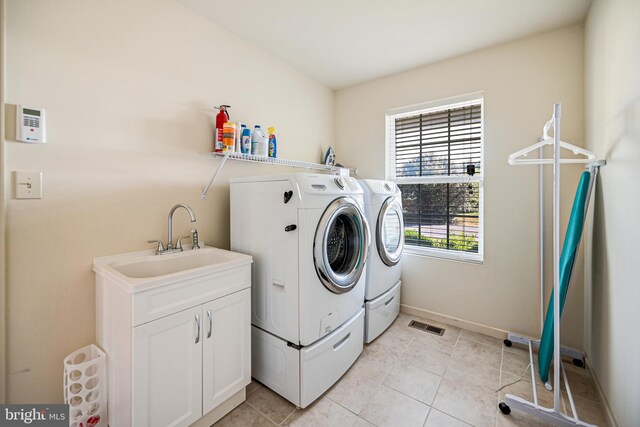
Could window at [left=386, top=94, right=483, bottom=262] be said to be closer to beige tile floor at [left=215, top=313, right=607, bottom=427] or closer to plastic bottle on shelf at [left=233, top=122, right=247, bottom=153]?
beige tile floor at [left=215, top=313, right=607, bottom=427]

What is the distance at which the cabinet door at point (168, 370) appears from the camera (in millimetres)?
1158

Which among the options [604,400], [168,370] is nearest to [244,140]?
[168,370]

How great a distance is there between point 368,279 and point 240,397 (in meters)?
1.21

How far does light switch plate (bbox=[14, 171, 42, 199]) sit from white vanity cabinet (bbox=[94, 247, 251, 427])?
1.45 feet

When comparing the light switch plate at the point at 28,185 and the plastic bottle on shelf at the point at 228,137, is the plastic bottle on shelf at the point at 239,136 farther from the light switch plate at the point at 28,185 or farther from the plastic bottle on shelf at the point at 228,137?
the light switch plate at the point at 28,185

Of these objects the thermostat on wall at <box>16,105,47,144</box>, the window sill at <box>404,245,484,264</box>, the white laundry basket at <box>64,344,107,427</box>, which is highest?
the thermostat on wall at <box>16,105,47,144</box>

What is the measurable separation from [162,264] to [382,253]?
1641mm

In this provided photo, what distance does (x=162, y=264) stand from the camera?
1.65m

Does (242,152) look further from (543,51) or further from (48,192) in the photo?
(543,51)

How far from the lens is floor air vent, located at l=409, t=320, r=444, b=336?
2.48m

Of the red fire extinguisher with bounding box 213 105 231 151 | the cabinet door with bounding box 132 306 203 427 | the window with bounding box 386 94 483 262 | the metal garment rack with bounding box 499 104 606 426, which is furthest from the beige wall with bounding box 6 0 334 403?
the metal garment rack with bounding box 499 104 606 426

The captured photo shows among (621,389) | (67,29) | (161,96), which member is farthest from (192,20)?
(621,389)

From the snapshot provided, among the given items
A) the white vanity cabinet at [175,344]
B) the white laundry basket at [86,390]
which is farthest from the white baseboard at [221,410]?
the white laundry basket at [86,390]

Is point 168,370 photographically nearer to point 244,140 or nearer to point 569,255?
point 244,140
